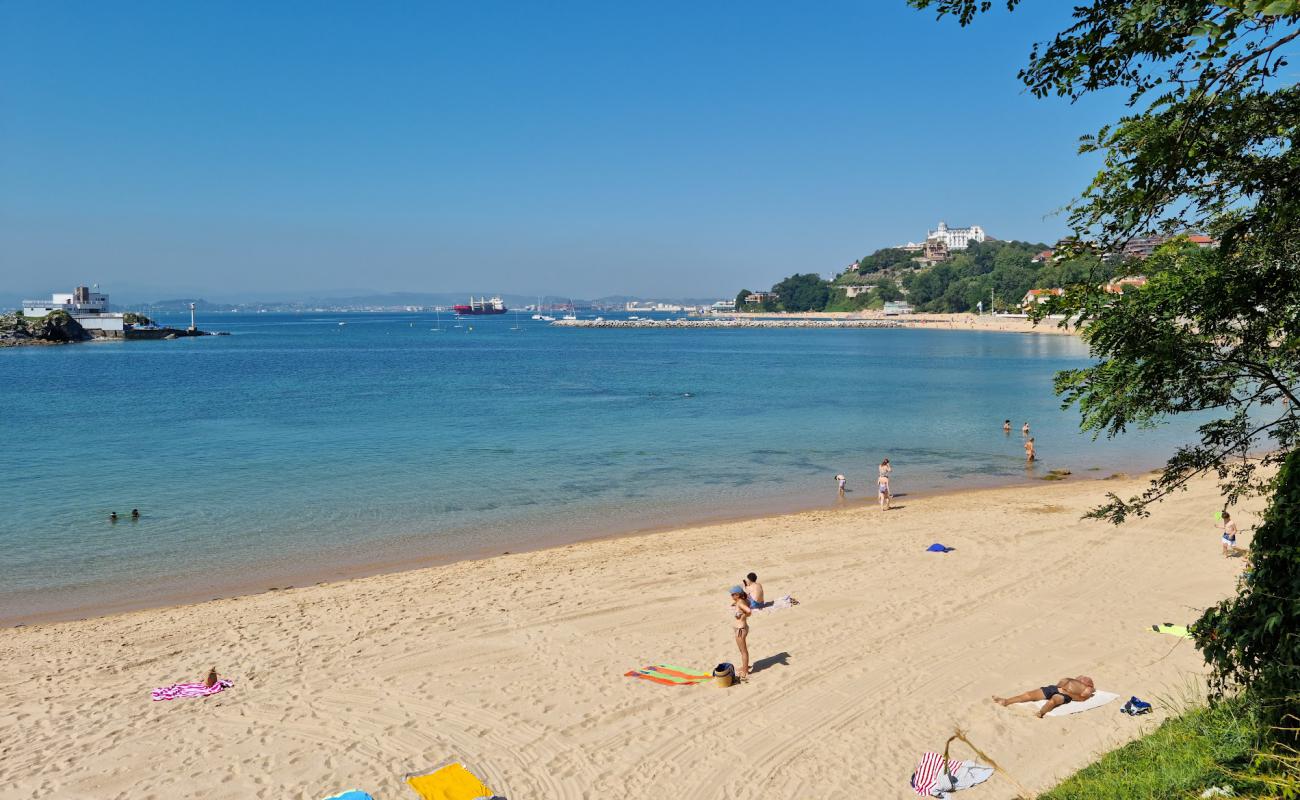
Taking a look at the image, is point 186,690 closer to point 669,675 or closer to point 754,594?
point 669,675

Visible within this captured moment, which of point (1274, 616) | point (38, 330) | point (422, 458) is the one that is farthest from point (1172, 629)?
point (38, 330)

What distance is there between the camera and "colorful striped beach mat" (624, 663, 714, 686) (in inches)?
453

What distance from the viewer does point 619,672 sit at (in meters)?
12.0

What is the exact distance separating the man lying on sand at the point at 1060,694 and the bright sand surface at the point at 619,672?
0.75ft

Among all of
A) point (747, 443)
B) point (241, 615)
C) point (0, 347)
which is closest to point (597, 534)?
point (241, 615)

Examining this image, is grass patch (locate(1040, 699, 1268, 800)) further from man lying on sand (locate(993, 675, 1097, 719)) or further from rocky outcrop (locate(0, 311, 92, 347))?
rocky outcrop (locate(0, 311, 92, 347))

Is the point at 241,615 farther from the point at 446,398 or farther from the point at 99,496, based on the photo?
the point at 446,398

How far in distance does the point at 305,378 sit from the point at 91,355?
150 ft

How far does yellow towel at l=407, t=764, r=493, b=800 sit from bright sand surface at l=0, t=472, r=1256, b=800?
35 cm

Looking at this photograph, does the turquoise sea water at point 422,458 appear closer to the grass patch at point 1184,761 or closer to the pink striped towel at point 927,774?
the pink striped towel at point 927,774

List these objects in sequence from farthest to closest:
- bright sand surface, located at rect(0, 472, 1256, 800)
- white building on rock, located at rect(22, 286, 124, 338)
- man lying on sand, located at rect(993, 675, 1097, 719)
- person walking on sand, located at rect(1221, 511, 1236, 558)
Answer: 1. white building on rock, located at rect(22, 286, 124, 338)
2. person walking on sand, located at rect(1221, 511, 1236, 558)
3. man lying on sand, located at rect(993, 675, 1097, 719)
4. bright sand surface, located at rect(0, 472, 1256, 800)

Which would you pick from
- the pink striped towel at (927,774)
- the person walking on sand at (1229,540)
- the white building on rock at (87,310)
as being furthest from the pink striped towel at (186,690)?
the white building on rock at (87,310)

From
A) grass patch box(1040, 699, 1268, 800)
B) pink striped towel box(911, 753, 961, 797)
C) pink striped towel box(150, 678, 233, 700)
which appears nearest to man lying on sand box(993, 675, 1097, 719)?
pink striped towel box(911, 753, 961, 797)

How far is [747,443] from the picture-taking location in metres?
36.7
